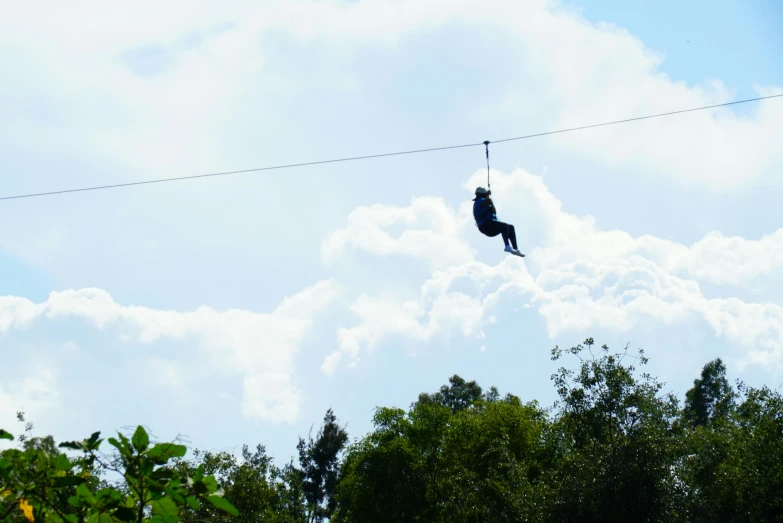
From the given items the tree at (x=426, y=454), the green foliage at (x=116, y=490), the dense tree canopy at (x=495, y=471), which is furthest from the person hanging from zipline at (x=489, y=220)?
the tree at (x=426, y=454)

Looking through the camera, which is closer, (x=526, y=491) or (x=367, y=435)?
(x=526, y=491)

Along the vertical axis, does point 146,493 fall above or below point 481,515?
below

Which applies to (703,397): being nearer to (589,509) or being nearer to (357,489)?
(357,489)

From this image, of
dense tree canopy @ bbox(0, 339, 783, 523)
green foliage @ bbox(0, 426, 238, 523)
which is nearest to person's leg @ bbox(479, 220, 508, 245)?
dense tree canopy @ bbox(0, 339, 783, 523)

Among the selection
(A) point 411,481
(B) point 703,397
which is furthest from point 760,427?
(B) point 703,397

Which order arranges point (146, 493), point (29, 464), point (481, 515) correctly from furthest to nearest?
point (481, 515) < point (29, 464) < point (146, 493)

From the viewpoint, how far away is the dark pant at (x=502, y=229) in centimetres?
1730

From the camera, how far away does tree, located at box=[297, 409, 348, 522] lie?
66.0 metres

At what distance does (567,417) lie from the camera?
85.1 feet

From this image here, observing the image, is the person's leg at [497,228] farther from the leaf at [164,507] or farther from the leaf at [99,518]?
the leaf at [99,518]

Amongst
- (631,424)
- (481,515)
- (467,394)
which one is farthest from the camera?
(467,394)

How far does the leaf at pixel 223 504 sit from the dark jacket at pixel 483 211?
14516 mm

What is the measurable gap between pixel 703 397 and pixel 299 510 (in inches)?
1434

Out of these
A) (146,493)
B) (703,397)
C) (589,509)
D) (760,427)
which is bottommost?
(146,493)
